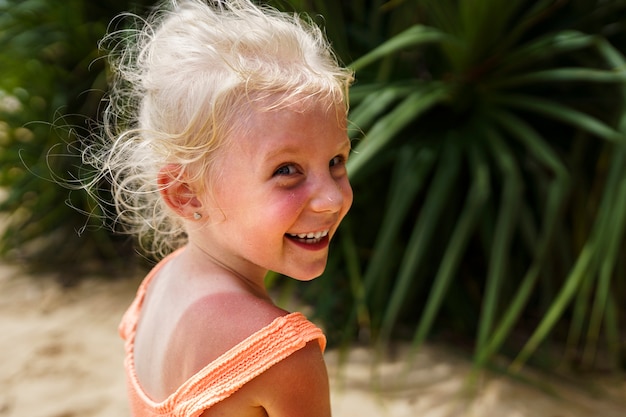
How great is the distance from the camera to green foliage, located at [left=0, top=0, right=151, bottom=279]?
8.25 ft

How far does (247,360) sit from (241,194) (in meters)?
0.20

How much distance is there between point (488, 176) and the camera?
5.80 feet

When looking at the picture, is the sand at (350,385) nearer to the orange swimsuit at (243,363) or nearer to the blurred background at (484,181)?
the blurred background at (484,181)

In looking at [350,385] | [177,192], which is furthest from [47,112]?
[177,192]

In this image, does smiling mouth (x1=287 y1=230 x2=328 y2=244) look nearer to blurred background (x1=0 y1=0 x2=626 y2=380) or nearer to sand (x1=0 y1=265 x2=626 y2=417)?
blurred background (x1=0 y1=0 x2=626 y2=380)

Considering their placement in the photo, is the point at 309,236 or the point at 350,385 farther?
the point at 350,385

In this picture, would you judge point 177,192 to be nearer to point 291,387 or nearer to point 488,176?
point 291,387

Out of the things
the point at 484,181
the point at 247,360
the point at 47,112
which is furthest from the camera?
the point at 47,112

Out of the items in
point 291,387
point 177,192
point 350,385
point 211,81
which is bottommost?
point 350,385

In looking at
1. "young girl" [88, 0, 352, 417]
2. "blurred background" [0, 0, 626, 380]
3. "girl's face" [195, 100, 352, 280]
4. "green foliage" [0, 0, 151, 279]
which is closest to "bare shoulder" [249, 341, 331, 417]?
"young girl" [88, 0, 352, 417]

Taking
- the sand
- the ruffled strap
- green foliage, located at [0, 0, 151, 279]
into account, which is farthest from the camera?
green foliage, located at [0, 0, 151, 279]

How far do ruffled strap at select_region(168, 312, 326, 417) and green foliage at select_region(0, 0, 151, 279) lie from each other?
68.2 inches

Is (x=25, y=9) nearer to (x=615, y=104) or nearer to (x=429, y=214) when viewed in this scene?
(x=429, y=214)

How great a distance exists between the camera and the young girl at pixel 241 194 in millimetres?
875
